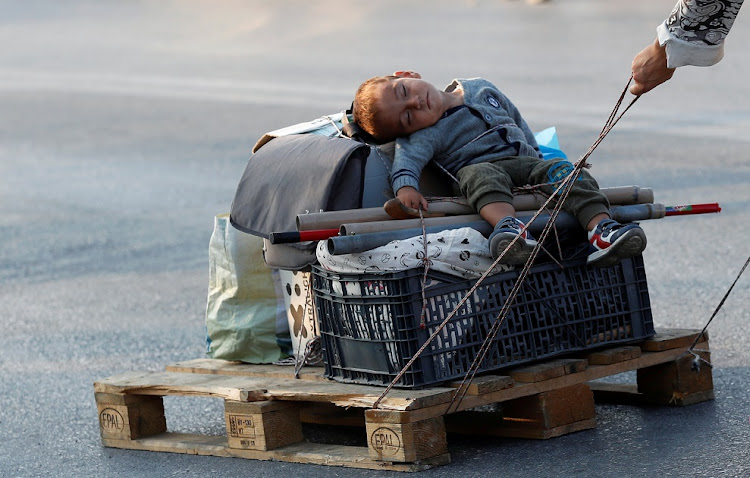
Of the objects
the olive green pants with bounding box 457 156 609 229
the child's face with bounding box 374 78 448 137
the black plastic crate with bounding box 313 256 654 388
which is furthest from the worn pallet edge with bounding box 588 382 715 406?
the child's face with bounding box 374 78 448 137

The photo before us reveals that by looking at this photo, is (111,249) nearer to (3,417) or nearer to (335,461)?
(3,417)

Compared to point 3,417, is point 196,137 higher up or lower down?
higher up

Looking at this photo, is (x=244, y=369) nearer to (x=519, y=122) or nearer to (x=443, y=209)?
(x=443, y=209)

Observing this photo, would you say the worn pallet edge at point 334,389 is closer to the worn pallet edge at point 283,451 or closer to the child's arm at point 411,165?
the worn pallet edge at point 283,451

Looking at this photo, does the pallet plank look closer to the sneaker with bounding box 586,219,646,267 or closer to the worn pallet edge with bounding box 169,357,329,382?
the worn pallet edge with bounding box 169,357,329,382

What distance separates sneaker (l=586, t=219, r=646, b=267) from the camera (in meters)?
4.45

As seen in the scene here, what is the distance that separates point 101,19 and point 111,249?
654 inches

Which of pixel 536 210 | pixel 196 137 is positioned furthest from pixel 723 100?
pixel 536 210

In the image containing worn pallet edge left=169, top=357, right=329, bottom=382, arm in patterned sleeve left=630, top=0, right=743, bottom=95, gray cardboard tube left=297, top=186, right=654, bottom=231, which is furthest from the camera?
worn pallet edge left=169, top=357, right=329, bottom=382

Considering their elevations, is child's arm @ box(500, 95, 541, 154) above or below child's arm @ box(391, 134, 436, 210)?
above

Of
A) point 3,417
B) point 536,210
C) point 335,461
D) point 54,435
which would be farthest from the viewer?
point 3,417

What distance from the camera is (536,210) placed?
485cm

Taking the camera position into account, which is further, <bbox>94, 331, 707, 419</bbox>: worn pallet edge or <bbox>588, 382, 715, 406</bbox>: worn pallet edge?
<bbox>588, 382, 715, 406</bbox>: worn pallet edge

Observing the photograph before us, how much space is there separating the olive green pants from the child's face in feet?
0.99
